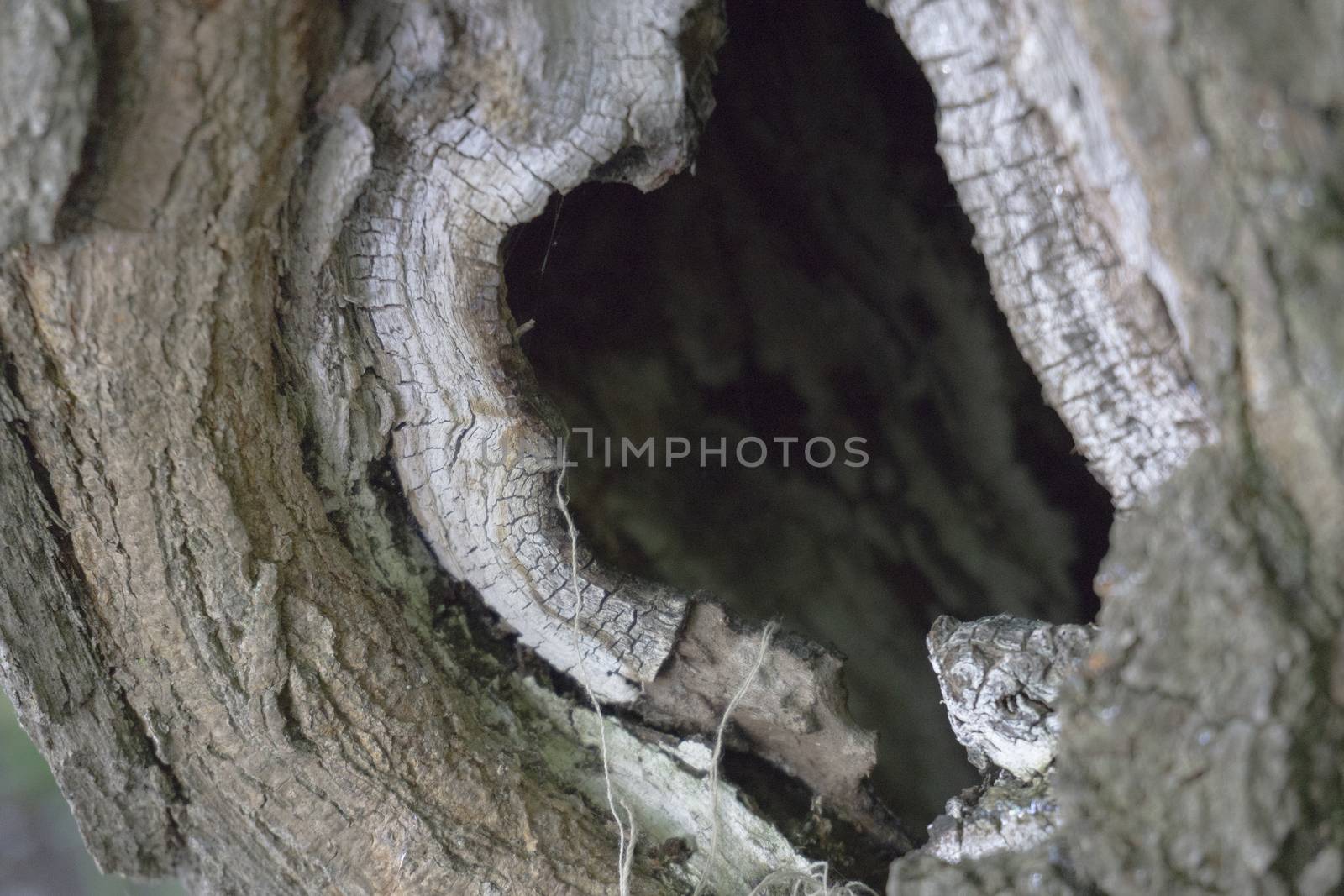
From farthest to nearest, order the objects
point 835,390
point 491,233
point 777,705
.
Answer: point 835,390
point 777,705
point 491,233

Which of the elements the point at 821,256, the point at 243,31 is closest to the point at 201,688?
the point at 243,31

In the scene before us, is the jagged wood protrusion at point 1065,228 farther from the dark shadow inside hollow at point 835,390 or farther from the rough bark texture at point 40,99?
the dark shadow inside hollow at point 835,390

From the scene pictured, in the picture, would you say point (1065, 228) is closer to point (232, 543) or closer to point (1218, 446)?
point (1218, 446)

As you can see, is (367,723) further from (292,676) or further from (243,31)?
(243,31)

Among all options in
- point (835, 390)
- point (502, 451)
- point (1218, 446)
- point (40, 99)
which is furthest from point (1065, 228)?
point (835, 390)

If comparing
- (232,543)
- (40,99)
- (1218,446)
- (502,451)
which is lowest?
(232,543)

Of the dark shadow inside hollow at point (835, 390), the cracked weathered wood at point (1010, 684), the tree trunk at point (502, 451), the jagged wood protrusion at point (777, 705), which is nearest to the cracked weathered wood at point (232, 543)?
the tree trunk at point (502, 451)
